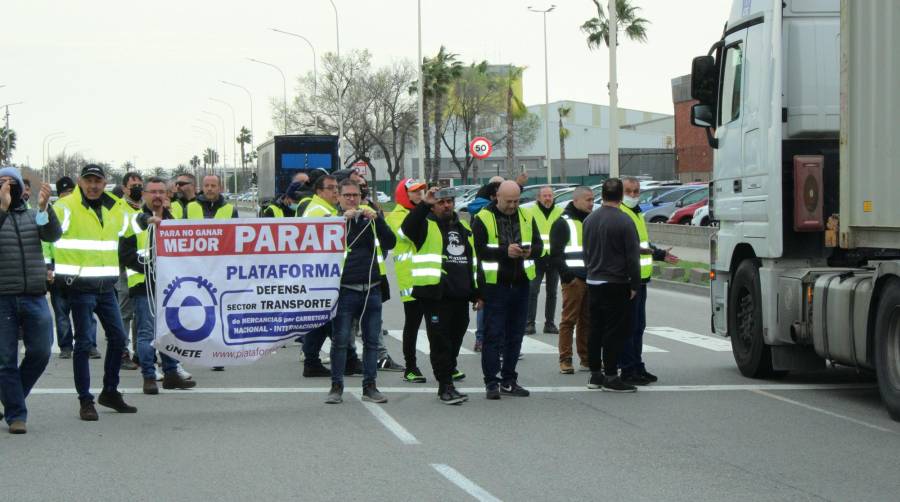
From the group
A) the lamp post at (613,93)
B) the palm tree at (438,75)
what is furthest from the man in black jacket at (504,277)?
the palm tree at (438,75)

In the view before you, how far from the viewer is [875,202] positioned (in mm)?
9359

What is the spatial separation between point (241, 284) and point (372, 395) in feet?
4.94

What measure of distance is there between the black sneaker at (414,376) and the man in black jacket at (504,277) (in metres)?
1.08

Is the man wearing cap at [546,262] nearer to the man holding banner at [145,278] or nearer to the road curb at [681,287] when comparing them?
the man holding banner at [145,278]

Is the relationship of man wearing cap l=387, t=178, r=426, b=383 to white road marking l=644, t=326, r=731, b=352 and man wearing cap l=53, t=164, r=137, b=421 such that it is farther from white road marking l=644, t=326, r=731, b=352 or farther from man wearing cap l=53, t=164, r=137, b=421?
white road marking l=644, t=326, r=731, b=352

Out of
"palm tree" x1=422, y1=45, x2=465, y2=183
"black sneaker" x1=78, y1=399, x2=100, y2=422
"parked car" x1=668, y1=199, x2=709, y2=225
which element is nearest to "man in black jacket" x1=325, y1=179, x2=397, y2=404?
"black sneaker" x1=78, y1=399, x2=100, y2=422

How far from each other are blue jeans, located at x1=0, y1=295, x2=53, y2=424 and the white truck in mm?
6176

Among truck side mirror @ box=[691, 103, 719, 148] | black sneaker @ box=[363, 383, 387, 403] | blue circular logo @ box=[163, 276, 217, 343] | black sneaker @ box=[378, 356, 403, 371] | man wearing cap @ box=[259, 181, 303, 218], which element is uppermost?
truck side mirror @ box=[691, 103, 719, 148]

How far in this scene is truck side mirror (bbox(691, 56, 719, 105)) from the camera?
12.2 metres

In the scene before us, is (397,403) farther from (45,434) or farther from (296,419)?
(45,434)

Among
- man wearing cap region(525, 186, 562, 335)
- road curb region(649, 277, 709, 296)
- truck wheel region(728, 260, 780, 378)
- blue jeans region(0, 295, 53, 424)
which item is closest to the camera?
blue jeans region(0, 295, 53, 424)

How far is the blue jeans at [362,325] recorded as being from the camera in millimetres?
10430

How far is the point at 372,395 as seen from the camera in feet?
34.1

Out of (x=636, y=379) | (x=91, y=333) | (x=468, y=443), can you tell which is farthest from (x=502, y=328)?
(x=91, y=333)
